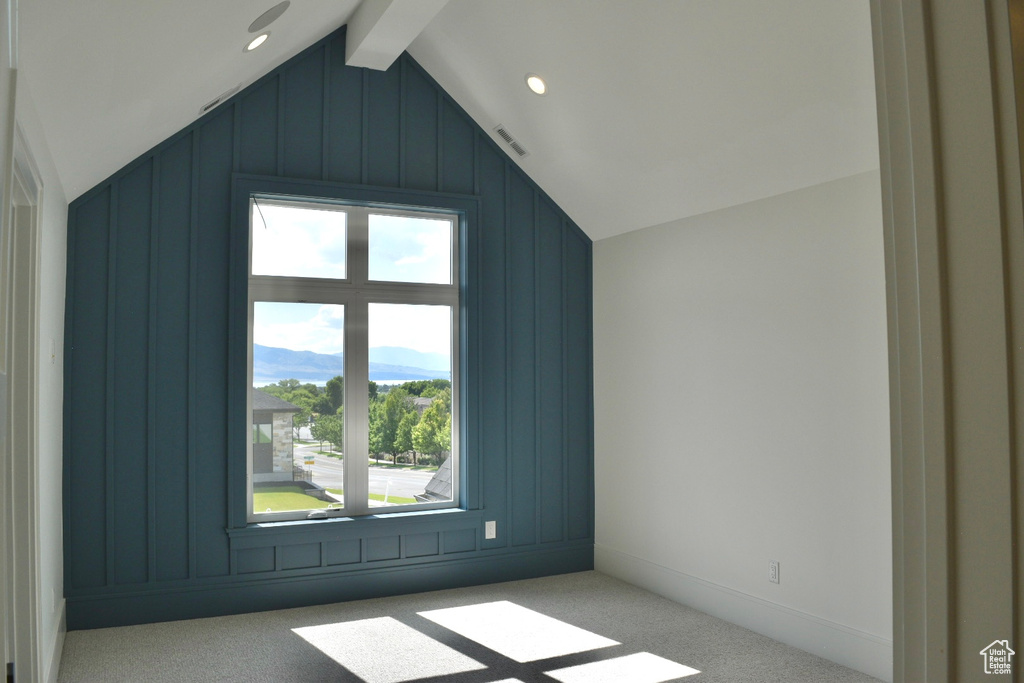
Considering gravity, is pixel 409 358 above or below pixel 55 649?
above

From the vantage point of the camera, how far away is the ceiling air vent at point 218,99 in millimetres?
4082

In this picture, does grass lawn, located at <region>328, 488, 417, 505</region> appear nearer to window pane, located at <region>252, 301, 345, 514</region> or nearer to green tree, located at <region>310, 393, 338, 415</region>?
window pane, located at <region>252, 301, 345, 514</region>

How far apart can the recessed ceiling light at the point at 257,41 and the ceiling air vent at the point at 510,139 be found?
5.70 feet

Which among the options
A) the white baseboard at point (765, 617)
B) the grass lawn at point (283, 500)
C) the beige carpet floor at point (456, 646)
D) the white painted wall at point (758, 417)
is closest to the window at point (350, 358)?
the grass lawn at point (283, 500)

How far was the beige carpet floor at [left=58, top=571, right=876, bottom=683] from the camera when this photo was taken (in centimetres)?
337

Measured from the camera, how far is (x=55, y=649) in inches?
132

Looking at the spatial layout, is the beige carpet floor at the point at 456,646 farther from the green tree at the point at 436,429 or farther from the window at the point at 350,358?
the green tree at the point at 436,429

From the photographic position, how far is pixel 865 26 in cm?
284

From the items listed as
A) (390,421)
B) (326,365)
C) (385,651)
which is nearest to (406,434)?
(390,421)

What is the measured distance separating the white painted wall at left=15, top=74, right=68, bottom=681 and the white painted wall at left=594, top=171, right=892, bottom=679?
3262 millimetres

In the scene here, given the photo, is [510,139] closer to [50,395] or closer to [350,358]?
[350,358]

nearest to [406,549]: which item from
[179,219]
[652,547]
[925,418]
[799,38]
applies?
[652,547]

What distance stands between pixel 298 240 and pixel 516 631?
269cm

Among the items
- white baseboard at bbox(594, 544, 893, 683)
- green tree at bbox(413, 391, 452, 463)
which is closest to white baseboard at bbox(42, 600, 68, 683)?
green tree at bbox(413, 391, 452, 463)
